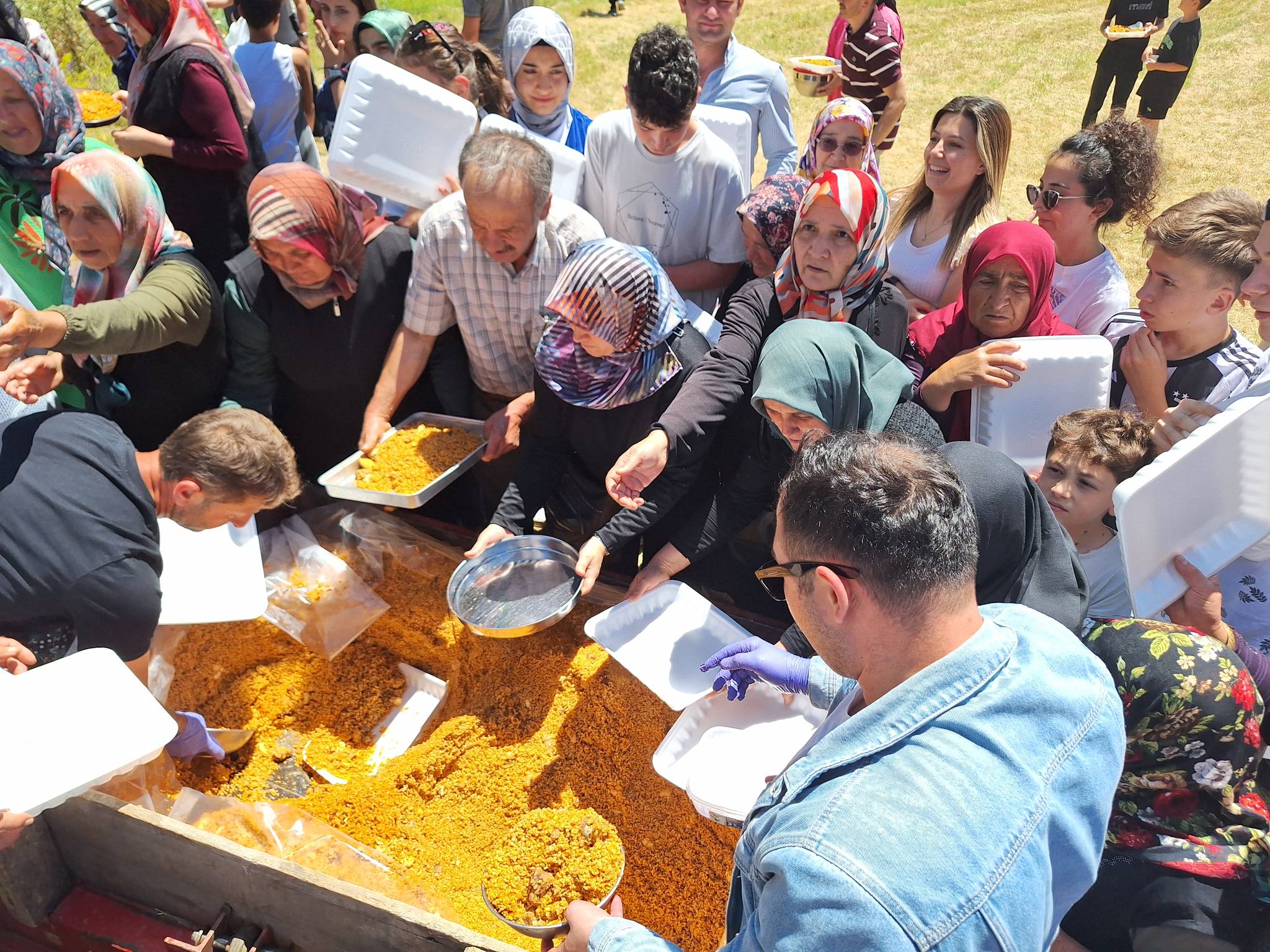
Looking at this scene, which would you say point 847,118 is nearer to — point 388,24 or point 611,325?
point 611,325

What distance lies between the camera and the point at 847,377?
204cm

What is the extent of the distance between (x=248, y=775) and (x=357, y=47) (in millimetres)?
3513

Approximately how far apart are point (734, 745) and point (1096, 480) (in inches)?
45.2

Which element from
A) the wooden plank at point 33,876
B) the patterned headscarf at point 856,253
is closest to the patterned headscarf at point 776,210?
the patterned headscarf at point 856,253

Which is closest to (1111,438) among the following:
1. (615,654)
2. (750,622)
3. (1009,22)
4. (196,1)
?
(750,622)

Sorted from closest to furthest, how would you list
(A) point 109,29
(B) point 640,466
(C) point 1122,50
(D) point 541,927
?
(D) point 541,927 → (B) point 640,466 → (A) point 109,29 → (C) point 1122,50

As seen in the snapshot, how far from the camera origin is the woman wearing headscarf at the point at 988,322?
2.37 meters

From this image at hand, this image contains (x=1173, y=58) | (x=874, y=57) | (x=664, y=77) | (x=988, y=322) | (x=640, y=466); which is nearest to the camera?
(x=640, y=466)

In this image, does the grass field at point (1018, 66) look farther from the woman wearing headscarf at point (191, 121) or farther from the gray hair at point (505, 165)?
the woman wearing headscarf at point (191, 121)

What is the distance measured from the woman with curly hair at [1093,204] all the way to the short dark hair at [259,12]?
3.59m

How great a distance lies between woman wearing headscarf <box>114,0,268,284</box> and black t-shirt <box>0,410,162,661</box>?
1.61m

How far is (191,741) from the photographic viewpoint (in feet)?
7.32

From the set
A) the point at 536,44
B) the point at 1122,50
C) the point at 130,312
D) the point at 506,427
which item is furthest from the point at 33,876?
the point at 1122,50

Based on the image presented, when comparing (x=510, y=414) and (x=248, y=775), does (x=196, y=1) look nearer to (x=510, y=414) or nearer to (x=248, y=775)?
(x=510, y=414)
